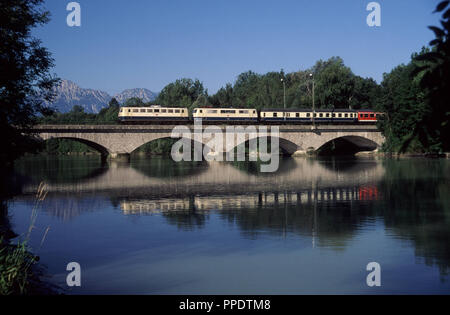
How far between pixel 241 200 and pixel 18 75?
570 inches

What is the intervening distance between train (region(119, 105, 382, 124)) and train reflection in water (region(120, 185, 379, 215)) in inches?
1905

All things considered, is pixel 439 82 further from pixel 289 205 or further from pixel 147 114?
pixel 147 114

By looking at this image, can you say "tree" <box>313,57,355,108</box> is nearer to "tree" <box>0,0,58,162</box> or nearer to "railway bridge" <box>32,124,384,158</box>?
"railway bridge" <box>32,124,384,158</box>

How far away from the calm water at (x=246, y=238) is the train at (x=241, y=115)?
4508 cm

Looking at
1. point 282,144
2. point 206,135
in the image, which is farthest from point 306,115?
point 206,135

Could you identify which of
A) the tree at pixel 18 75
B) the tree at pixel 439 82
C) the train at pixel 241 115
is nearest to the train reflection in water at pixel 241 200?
the tree at pixel 18 75

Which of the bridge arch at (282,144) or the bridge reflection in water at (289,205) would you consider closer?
the bridge reflection in water at (289,205)

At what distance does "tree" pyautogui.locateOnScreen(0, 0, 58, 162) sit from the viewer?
1722cm

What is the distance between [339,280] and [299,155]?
7404 centimetres

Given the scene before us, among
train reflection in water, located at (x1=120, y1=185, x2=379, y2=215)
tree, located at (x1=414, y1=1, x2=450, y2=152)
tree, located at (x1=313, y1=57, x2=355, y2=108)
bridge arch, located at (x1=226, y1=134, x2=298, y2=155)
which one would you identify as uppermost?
tree, located at (x1=313, y1=57, x2=355, y2=108)

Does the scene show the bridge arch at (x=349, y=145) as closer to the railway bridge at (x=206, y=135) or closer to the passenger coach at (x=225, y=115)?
the railway bridge at (x=206, y=135)

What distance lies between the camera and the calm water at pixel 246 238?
41.7 ft

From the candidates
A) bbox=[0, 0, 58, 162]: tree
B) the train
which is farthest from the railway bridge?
bbox=[0, 0, 58, 162]: tree
